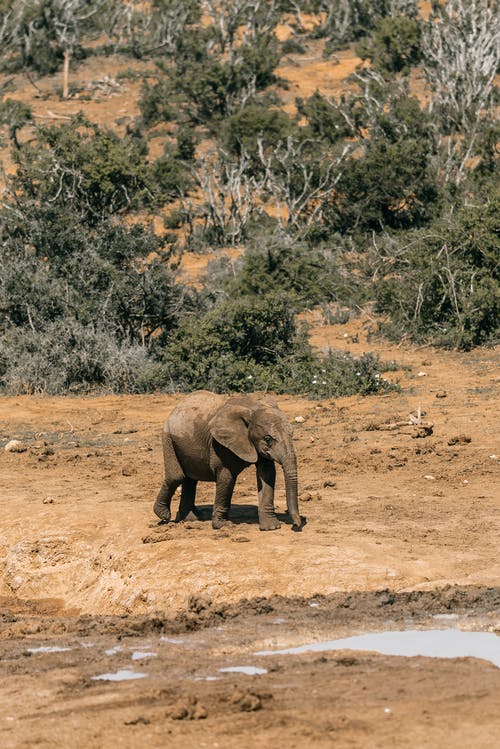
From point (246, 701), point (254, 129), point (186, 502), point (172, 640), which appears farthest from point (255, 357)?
point (254, 129)

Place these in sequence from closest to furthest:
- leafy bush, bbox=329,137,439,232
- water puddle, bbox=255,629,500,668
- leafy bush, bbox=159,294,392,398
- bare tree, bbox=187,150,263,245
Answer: water puddle, bbox=255,629,500,668 → leafy bush, bbox=159,294,392,398 → leafy bush, bbox=329,137,439,232 → bare tree, bbox=187,150,263,245

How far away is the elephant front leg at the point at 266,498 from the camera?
30.7 ft

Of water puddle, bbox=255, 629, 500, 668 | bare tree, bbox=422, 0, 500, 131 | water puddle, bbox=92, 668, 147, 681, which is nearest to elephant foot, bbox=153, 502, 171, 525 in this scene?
water puddle, bbox=255, 629, 500, 668

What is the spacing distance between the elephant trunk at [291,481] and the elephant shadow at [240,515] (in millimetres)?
467

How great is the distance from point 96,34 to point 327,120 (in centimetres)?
1904

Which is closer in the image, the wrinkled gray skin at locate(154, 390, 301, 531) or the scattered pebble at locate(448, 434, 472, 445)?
the wrinkled gray skin at locate(154, 390, 301, 531)

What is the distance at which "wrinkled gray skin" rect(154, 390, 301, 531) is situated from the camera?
914 cm

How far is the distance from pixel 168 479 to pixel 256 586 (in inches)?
70.9

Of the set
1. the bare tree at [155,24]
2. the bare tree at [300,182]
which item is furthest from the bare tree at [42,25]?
the bare tree at [300,182]

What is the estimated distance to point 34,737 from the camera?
559cm

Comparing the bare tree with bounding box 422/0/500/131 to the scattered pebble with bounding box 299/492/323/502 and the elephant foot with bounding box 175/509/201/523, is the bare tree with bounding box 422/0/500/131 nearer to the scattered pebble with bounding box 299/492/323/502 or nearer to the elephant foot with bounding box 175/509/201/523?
the scattered pebble with bounding box 299/492/323/502

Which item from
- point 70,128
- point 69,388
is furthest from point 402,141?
point 69,388

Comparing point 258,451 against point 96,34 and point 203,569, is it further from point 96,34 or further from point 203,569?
point 96,34

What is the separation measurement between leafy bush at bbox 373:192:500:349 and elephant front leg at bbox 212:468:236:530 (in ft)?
31.1
